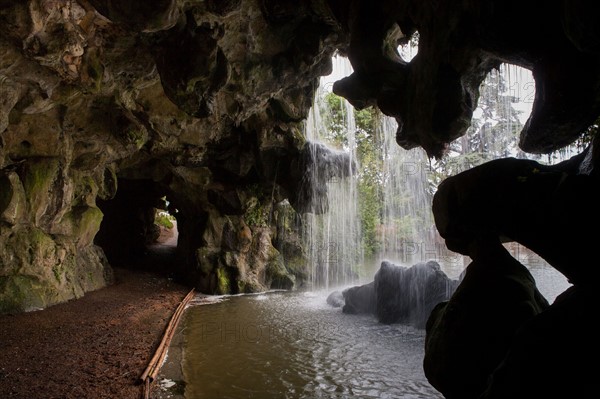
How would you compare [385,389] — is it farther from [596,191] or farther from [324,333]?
[596,191]

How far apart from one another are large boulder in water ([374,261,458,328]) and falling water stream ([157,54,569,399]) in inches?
21.0

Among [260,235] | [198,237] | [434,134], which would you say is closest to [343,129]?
[260,235]

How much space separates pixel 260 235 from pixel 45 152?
10066mm

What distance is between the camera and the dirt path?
5.75m

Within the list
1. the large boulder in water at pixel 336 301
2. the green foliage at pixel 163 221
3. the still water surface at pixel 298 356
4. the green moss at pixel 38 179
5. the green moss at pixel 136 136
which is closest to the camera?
the still water surface at pixel 298 356

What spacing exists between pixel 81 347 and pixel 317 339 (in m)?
5.11

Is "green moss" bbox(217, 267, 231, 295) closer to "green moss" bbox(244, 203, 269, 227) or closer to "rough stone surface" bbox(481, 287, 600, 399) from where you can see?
"green moss" bbox(244, 203, 269, 227)

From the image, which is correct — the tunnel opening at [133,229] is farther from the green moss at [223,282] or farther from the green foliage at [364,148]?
the green foliage at [364,148]

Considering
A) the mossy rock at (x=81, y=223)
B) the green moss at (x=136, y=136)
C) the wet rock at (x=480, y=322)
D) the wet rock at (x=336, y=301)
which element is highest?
the green moss at (x=136, y=136)

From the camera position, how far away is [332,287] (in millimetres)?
20281

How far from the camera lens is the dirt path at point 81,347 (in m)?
5.75

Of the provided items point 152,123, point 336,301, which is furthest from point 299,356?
point 152,123

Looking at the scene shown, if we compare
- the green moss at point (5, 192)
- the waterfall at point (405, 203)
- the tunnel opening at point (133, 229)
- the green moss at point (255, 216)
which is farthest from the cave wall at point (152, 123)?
the waterfall at point (405, 203)

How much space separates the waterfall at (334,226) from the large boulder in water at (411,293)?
7703 mm
